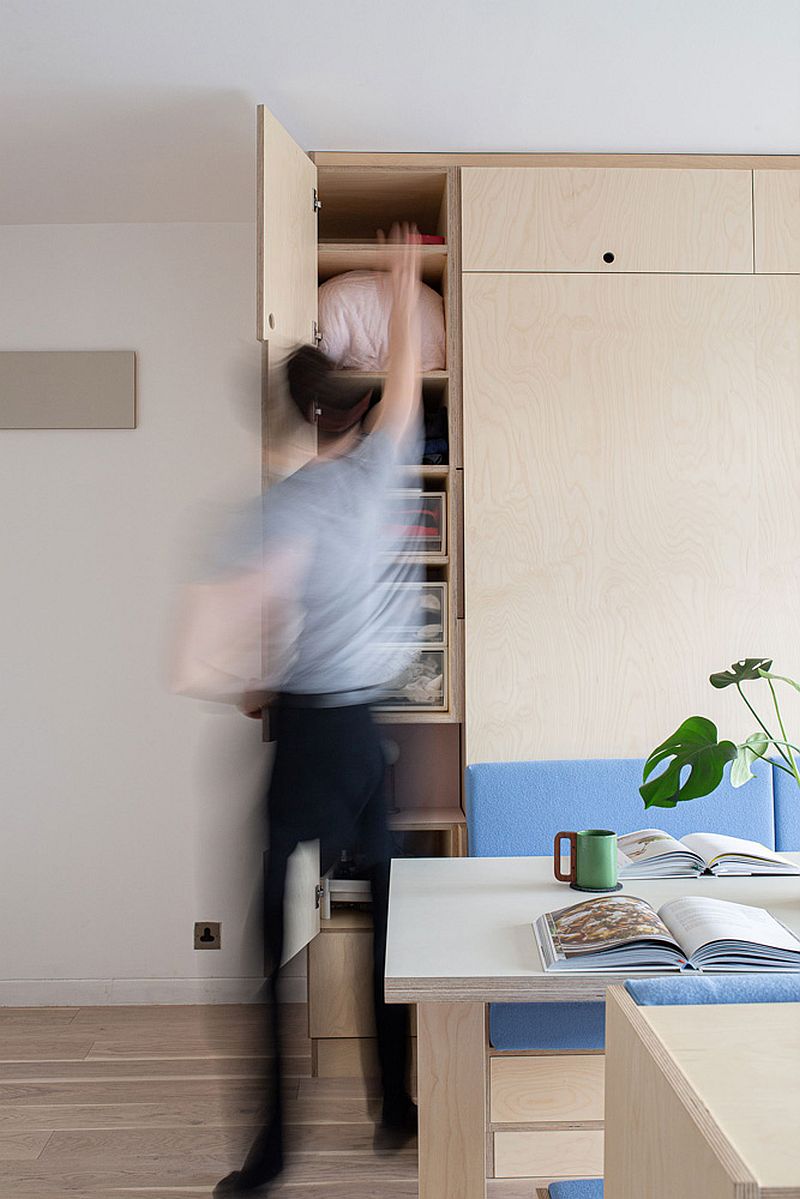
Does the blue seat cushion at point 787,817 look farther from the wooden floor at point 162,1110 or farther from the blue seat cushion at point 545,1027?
the wooden floor at point 162,1110

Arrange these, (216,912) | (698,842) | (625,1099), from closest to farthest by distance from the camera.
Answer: (625,1099), (698,842), (216,912)

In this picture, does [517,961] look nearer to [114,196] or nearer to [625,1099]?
[625,1099]

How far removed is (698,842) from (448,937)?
2.22ft

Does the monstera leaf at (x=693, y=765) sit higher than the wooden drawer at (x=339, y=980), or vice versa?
the monstera leaf at (x=693, y=765)

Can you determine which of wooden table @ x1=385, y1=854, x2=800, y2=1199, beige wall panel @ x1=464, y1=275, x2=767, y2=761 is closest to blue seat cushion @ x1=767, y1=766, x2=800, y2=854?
beige wall panel @ x1=464, y1=275, x2=767, y2=761

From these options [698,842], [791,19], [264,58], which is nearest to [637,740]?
[698,842]

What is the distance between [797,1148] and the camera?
1.91ft

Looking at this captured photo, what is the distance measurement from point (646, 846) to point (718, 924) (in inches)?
19.7

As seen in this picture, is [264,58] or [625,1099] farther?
[264,58]

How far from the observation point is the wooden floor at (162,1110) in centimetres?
226

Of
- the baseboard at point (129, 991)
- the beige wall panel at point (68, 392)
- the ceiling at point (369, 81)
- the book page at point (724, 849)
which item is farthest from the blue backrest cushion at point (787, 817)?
the beige wall panel at point (68, 392)

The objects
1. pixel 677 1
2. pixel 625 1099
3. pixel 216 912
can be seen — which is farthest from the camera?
pixel 216 912

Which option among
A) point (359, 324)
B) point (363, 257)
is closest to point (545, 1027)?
point (359, 324)

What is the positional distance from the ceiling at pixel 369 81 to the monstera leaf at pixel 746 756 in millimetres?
1476
